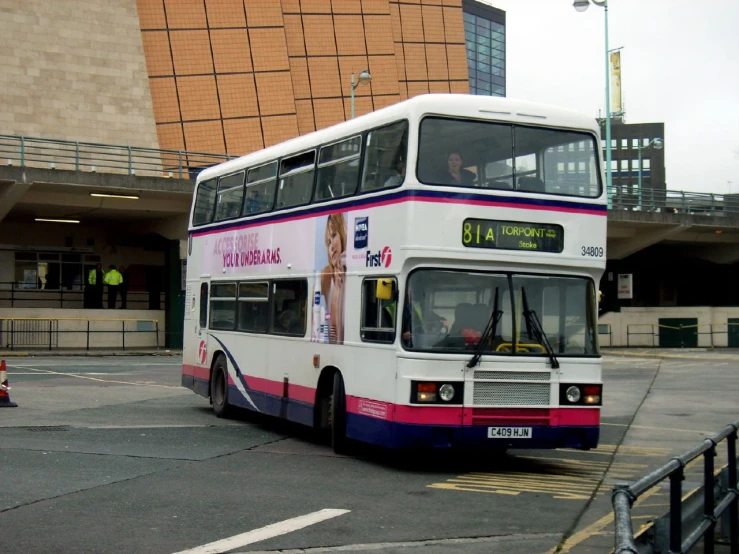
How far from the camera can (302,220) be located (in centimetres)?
1455

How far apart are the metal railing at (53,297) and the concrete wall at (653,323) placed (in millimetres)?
20893

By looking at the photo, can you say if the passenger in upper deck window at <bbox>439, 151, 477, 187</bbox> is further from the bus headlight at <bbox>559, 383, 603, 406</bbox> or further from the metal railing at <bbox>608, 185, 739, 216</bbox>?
the metal railing at <bbox>608, 185, 739, 216</bbox>

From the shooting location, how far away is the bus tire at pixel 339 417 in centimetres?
1302

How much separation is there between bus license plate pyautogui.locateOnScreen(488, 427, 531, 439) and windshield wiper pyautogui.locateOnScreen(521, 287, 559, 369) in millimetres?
777

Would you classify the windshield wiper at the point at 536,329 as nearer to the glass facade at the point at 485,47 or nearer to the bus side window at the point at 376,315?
the bus side window at the point at 376,315

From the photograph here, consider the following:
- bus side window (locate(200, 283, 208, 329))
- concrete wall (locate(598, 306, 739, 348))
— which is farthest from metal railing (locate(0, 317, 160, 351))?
concrete wall (locate(598, 306, 739, 348))

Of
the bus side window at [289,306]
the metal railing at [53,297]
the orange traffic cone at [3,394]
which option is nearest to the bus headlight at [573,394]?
the bus side window at [289,306]

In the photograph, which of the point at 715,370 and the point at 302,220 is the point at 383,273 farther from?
the point at 715,370

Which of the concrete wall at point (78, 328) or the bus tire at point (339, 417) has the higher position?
the concrete wall at point (78, 328)

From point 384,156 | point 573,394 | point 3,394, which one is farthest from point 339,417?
point 3,394

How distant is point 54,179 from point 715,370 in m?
21.9

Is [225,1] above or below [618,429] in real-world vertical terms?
above

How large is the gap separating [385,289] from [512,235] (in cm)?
154

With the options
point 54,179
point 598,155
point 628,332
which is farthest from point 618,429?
point 628,332
